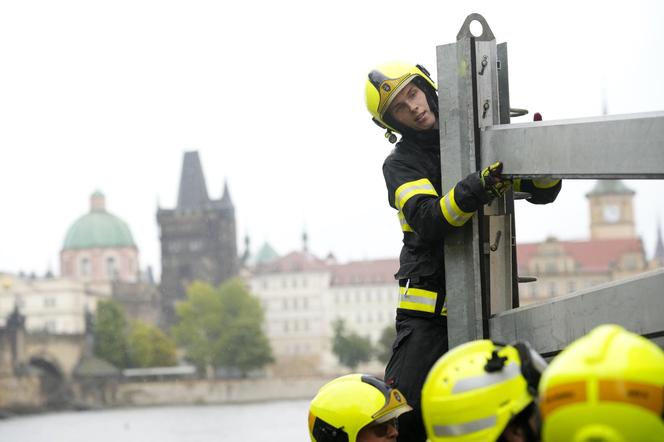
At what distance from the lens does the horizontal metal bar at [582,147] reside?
361 centimetres

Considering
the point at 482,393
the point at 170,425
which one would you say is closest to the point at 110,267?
the point at 170,425

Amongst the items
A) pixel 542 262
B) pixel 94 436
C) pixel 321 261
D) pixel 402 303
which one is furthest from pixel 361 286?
pixel 402 303

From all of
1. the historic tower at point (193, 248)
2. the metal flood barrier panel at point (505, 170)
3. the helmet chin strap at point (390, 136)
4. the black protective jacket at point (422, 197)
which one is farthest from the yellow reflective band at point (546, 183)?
the historic tower at point (193, 248)

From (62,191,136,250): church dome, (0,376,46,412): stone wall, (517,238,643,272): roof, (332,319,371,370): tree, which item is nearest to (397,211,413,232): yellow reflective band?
(0,376,46,412): stone wall

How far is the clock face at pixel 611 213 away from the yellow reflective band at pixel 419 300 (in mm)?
168328

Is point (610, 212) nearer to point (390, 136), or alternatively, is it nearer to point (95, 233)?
point (95, 233)

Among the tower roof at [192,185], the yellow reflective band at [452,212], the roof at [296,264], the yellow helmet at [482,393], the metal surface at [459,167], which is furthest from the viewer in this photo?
the tower roof at [192,185]

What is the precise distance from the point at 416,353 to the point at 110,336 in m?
147

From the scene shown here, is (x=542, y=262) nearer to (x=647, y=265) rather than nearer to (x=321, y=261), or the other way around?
(x=647, y=265)

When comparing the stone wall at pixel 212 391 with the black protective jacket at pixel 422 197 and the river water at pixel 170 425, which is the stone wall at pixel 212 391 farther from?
the black protective jacket at pixel 422 197

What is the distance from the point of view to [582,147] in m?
3.97

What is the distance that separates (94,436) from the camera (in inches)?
3595

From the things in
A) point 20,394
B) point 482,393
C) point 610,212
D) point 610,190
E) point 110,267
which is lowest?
point 20,394

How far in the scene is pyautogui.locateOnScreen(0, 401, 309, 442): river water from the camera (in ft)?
279
